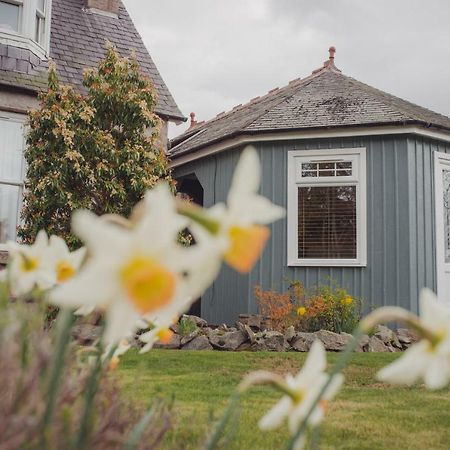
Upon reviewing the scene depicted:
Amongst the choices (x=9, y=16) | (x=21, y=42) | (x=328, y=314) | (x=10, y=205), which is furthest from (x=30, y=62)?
(x=328, y=314)

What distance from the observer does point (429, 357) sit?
914mm

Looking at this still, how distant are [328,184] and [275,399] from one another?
5.88m

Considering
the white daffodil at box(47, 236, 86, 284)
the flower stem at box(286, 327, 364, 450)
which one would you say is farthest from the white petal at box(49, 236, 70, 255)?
the flower stem at box(286, 327, 364, 450)

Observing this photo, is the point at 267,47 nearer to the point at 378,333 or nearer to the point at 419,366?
the point at 378,333

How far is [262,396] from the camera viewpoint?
188 inches

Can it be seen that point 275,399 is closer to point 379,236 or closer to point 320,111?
point 379,236

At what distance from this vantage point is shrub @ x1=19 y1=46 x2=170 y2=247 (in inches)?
329

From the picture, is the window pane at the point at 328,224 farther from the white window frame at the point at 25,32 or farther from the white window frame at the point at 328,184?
the white window frame at the point at 25,32

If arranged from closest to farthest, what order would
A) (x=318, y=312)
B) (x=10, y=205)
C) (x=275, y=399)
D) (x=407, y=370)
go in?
1. (x=407, y=370)
2. (x=275, y=399)
3. (x=318, y=312)
4. (x=10, y=205)

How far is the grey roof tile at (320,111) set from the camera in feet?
33.1

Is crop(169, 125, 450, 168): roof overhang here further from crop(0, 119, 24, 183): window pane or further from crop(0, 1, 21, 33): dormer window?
crop(0, 1, 21, 33): dormer window

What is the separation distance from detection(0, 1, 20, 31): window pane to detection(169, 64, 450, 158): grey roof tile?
3.57m

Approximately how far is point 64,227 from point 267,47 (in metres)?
21.5

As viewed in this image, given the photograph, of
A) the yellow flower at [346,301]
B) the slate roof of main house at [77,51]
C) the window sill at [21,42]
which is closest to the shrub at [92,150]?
the slate roof of main house at [77,51]
